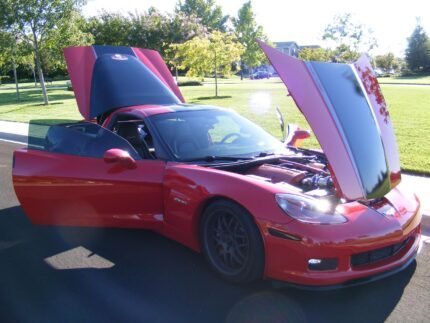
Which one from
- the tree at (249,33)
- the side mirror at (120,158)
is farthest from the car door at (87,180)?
the tree at (249,33)

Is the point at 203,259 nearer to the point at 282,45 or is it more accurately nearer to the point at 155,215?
the point at 155,215

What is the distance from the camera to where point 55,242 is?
14.9 feet

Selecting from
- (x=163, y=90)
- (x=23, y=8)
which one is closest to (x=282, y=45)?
(x=23, y=8)

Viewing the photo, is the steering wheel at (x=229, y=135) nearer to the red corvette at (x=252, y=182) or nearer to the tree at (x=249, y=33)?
the red corvette at (x=252, y=182)

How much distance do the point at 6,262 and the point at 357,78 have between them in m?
3.56

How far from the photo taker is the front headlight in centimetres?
309

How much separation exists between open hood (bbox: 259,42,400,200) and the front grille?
402mm

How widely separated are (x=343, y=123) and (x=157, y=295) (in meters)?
1.97

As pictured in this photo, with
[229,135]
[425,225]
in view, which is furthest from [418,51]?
[229,135]

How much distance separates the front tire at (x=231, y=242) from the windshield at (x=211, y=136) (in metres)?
0.78

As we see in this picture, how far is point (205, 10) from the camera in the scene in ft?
265

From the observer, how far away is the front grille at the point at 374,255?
10.1 feet

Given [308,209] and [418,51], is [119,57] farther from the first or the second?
[418,51]

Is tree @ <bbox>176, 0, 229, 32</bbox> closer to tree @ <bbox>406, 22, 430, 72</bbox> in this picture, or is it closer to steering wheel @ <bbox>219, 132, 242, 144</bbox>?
tree @ <bbox>406, 22, 430, 72</bbox>
